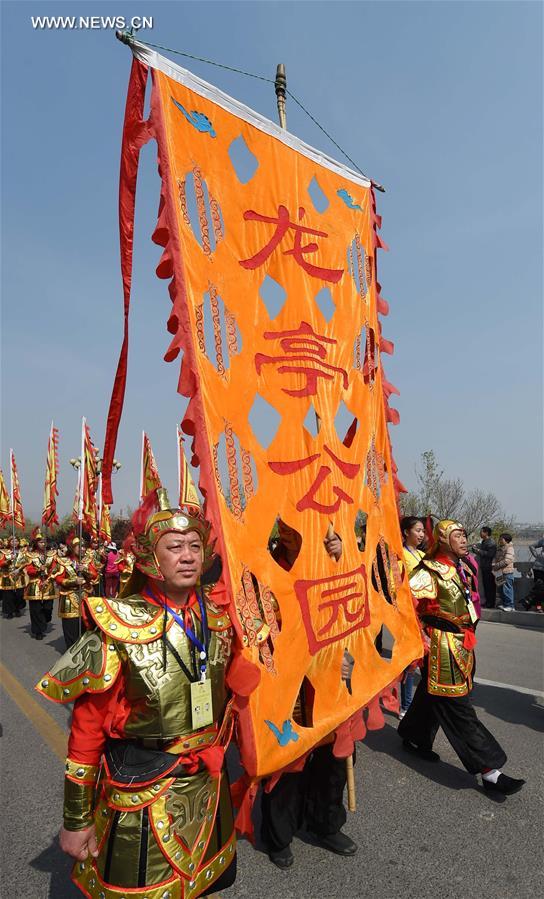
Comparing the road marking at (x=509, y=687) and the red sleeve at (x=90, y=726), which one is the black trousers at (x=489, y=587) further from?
the red sleeve at (x=90, y=726)

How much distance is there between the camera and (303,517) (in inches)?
111

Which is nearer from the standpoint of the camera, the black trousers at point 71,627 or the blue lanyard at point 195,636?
the blue lanyard at point 195,636

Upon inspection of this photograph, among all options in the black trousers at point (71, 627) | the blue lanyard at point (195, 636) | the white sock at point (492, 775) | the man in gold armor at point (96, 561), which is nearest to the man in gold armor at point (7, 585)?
the man in gold armor at point (96, 561)

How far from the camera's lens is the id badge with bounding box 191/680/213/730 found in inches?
78.5

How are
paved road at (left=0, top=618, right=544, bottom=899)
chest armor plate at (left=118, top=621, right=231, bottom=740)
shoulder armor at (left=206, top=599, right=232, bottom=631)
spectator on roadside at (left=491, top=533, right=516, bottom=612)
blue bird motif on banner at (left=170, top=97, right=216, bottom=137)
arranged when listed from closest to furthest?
chest armor plate at (left=118, top=621, right=231, bottom=740)
shoulder armor at (left=206, top=599, right=232, bottom=631)
blue bird motif on banner at (left=170, top=97, right=216, bottom=137)
paved road at (left=0, top=618, right=544, bottom=899)
spectator on roadside at (left=491, top=533, right=516, bottom=612)

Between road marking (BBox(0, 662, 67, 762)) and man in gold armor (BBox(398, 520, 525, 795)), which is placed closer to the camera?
man in gold armor (BBox(398, 520, 525, 795))

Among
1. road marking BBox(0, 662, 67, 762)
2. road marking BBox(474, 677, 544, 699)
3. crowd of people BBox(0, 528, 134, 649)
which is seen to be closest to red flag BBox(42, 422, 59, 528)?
crowd of people BBox(0, 528, 134, 649)

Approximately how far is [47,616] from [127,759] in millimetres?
10338

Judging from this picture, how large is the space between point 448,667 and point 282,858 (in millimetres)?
1681

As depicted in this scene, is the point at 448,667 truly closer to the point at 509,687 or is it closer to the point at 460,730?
the point at 460,730

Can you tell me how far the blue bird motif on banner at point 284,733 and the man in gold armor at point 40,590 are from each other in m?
8.50

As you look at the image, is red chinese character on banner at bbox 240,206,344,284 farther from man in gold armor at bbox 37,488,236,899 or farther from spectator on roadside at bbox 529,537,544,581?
spectator on roadside at bbox 529,537,544,581

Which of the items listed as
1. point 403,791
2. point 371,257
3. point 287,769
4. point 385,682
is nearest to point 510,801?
point 403,791

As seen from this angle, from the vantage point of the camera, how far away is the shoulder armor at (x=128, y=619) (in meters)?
1.97
